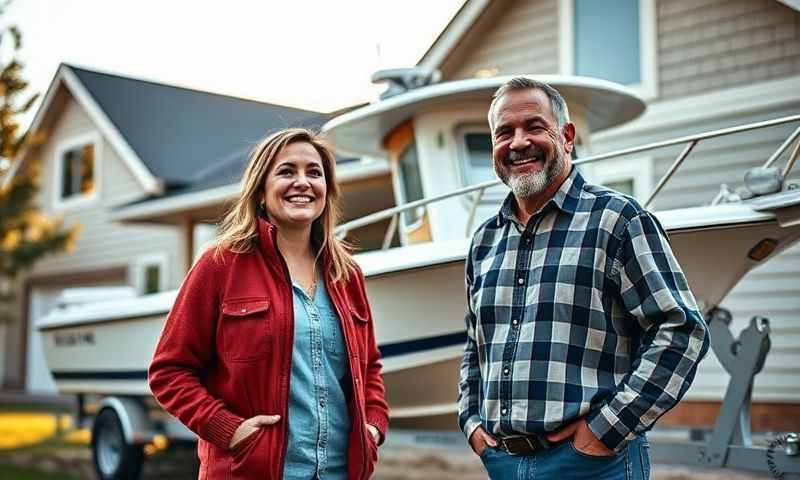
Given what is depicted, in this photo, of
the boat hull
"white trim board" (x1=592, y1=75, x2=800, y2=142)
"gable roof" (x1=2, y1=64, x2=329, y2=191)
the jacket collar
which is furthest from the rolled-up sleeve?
"gable roof" (x1=2, y1=64, x2=329, y2=191)

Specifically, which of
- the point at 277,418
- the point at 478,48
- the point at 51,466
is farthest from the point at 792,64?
the point at 51,466

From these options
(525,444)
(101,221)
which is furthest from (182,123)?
(525,444)

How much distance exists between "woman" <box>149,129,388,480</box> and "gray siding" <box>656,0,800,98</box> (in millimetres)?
6780

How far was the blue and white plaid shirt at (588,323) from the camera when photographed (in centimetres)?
241

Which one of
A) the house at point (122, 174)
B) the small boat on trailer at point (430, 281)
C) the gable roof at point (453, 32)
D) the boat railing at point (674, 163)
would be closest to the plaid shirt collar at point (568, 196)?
the boat railing at point (674, 163)

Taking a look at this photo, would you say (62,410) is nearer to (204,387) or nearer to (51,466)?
(51,466)

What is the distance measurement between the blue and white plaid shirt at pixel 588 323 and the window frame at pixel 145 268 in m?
13.8

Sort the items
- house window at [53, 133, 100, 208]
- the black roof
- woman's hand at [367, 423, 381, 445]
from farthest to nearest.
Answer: house window at [53, 133, 100, 208] < the black roof < woman's hand at [367, 423, 381, 445]

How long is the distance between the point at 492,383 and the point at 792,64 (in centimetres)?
683

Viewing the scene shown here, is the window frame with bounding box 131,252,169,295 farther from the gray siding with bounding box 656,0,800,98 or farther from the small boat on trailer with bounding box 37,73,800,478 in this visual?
the gray siding with bounding box 656,0,800,98

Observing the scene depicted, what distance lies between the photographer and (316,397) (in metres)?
2.69

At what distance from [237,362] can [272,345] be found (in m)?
0.12

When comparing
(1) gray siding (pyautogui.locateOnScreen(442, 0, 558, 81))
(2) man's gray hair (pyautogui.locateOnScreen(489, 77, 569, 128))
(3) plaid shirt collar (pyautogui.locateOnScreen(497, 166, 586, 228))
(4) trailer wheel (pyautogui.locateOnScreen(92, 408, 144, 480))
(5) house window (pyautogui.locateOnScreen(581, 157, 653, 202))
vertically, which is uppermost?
(1) gray siding (pyautogui.locateOnScreen(442, 0, 558, 81))

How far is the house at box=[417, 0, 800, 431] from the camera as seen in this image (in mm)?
8375
